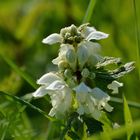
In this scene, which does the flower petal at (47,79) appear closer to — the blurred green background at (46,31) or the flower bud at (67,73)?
the flower bud at (67,73)

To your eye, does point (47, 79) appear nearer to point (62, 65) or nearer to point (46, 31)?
point (62, 65)

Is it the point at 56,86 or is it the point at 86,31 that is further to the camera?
the point at 86,31

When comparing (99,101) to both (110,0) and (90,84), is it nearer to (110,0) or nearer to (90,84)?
(90,84)

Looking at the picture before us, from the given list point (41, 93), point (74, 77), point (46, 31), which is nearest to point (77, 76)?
point (74, 77)

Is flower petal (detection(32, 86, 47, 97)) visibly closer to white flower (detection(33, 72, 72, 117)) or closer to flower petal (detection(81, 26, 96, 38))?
white flower (detection(33, 72, 72, 117))

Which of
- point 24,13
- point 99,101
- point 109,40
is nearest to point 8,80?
point 109,40

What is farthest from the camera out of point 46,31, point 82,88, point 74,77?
point 46,31
